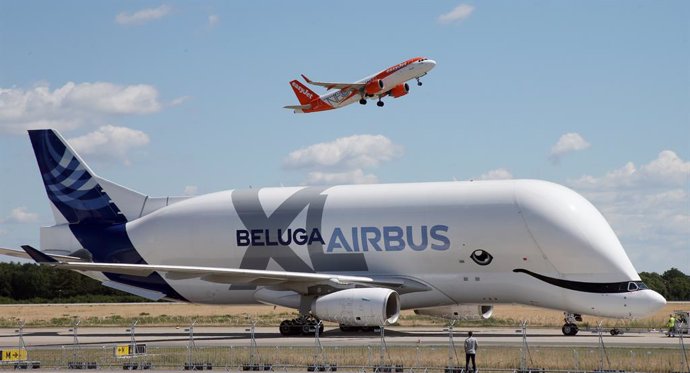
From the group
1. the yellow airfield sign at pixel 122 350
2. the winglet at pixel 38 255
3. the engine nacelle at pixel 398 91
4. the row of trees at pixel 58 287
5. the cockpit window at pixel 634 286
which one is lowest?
the yellow airfield sign at pixel 122 350

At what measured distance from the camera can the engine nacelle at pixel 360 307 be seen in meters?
37.7

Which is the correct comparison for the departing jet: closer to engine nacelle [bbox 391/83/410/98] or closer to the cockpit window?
the cockpit window

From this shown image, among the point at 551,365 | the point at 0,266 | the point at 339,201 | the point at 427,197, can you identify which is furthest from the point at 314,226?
the point at 0,266

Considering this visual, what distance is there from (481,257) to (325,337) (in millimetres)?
6138

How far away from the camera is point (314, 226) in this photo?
140 ft

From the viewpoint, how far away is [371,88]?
61594 millimetres

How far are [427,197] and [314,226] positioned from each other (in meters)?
4.57

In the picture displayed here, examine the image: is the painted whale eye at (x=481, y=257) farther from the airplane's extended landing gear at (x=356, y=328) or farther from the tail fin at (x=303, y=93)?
the tail fin at (x=303, y=93)

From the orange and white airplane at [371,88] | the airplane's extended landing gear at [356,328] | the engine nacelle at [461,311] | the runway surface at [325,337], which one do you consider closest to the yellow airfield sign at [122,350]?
the runway surface at [325,337]

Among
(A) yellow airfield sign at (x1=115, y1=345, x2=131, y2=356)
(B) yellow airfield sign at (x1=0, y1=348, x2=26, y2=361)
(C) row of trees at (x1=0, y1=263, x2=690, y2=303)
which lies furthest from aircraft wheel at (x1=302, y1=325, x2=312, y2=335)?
(C) row of trees at (x1=0, y1=263, x2=690, y2=303)

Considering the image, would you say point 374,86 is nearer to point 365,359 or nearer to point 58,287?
point 365,359

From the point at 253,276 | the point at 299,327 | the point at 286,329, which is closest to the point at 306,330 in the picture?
the point at 299,327

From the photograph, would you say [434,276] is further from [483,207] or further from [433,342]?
[433,342]

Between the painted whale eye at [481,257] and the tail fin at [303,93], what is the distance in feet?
82.8
